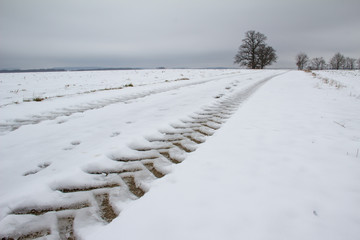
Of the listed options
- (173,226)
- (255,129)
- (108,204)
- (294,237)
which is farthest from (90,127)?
(294,237)

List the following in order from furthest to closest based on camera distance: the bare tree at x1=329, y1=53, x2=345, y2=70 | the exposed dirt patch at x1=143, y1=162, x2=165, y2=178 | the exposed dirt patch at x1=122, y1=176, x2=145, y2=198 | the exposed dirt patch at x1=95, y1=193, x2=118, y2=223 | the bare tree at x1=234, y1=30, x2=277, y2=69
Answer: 1. the bare tree at x1=329, y1=53, x2=345, y2=70
2. the bare tree at x1=234, y1=30, x2=277, y2=69
3. the exposed dirt patch at x1=143, y1=162, x2=165, y2=178
4. the exposed dirt patch at x1=122, y1=176, x2=145, y2=198
5. the exposed dirt patch at x1=95, y1=193, x2=118, y2=223

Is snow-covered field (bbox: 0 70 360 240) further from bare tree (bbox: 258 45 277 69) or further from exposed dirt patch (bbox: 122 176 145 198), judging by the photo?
bare tree (bbox: 258 45 277 69)

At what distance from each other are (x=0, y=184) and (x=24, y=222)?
60 cm

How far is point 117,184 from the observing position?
1.60m

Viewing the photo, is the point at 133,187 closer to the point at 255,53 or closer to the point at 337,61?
the point at 255,53

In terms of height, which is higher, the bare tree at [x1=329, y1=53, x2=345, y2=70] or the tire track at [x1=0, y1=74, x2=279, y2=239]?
the bare tree at [x1=329, y1=53, x2=345, y2=70]

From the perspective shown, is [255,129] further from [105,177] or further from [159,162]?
[105,177]

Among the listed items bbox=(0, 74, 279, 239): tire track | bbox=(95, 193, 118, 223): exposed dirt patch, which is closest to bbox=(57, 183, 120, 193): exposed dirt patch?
bbox=(0, 74, 279, 239): tire track

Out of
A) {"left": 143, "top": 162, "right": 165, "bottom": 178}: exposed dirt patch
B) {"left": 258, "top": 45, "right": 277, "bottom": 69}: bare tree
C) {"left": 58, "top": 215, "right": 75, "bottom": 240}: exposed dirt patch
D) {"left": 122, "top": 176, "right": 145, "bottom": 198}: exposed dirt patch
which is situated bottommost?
Answer: {"left": 58, "top": 215, "right": 75, "bottom": 240}: exposed dirt patch

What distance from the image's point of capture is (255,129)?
291cm

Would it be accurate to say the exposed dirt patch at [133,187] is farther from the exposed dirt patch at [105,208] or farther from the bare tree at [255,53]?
the bare tree at [255,53]

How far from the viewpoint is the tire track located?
119 centimetres

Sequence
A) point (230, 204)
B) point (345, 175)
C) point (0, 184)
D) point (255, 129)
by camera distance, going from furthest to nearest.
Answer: point (255, 129)
point (345, 175)
point (0, 184)
point (230, 204)

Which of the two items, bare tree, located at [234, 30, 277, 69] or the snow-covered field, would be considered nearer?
the snow-covered field
